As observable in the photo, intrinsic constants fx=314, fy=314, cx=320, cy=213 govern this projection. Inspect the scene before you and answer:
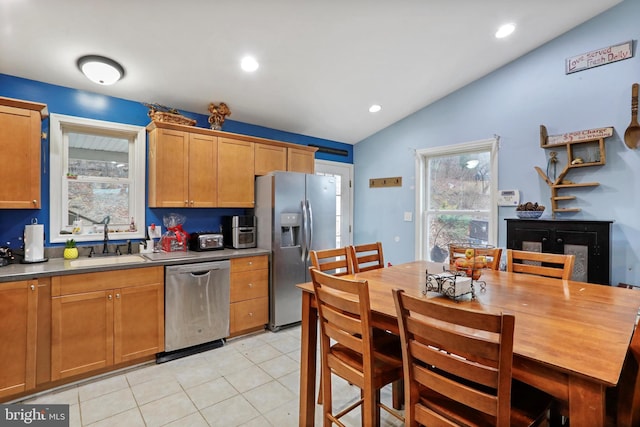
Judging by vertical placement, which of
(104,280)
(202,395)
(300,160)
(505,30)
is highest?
(505,30)

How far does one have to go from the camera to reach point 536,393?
1288 millimetres

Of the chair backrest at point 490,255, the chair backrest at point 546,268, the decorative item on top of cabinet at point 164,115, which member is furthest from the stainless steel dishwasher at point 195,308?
the chair backrest at point 546,268

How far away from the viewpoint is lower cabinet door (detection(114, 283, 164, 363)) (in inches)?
100

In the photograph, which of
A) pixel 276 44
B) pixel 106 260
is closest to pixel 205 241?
pixel 106 260

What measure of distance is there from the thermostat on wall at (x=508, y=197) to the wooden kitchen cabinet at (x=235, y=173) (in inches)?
110

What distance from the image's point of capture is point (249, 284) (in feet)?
10.9

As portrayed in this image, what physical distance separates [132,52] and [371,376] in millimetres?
2910

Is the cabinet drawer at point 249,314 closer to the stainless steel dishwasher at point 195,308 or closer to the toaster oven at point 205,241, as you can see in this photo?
the stainless steel dishwasher at point 195,308

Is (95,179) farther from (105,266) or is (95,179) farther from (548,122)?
(548,122)

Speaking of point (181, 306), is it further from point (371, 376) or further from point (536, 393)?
point (536, 393)

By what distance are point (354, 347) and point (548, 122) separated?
3138 mm

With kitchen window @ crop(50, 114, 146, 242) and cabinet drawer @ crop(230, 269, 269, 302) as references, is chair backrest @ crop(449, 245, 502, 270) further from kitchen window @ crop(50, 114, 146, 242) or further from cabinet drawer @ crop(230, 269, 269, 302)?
kitchen window @ crop(50, 114, 146, 242)

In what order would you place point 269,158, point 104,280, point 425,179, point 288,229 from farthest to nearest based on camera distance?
point 425,179, point 269,158, point 288,229, point 104,280

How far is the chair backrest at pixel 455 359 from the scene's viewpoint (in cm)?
97
